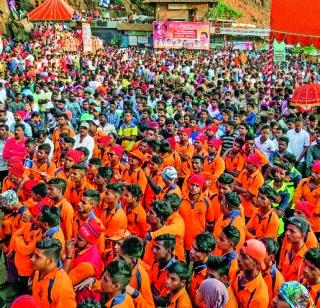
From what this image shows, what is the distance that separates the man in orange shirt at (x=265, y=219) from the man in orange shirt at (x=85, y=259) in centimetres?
167

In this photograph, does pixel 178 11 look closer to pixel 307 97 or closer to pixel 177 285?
pixel 307 97

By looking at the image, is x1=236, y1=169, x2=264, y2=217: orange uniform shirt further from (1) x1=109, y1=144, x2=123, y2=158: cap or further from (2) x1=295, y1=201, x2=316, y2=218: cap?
(1) x1=109, y1=144, x2=123, y2=158: cap

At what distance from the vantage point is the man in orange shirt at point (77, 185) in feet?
19.2

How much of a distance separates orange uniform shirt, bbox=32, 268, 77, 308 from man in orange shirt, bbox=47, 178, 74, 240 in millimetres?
1160

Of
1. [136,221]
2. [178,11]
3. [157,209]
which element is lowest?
[136,221]

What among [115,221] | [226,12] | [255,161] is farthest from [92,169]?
[226,12]

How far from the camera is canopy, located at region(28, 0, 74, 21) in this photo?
25.1 m

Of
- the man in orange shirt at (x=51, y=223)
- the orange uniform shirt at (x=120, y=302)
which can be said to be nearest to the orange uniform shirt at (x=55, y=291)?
the orange uniform shirt at (x=120, y=302)

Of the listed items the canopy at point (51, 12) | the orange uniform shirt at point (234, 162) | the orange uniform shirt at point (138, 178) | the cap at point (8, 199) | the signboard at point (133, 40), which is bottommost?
the signboard at point (133, 40)

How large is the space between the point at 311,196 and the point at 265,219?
1.07 m

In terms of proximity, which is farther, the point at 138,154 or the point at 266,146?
the point at 266,146

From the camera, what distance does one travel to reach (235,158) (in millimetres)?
7562

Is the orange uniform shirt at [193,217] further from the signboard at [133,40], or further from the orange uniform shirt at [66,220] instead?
the signboard at [133,40]

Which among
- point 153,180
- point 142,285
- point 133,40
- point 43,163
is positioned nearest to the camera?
point 142,285
